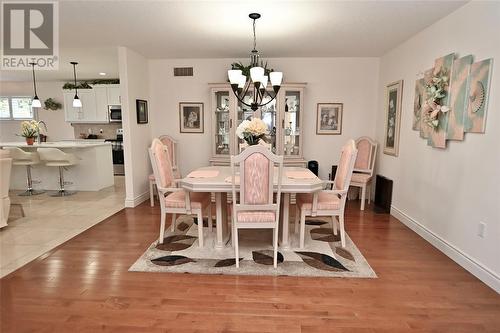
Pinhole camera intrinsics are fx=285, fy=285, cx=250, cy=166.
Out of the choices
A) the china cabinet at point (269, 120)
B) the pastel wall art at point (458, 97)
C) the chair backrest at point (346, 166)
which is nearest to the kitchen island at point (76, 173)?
the china cabinet at point (269, 120)

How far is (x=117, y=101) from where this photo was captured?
7352 millimetres

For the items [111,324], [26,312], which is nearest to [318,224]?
[111,324]

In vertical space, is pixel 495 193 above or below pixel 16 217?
above

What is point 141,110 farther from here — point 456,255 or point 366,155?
point 456,255

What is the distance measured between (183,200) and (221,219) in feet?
1.49

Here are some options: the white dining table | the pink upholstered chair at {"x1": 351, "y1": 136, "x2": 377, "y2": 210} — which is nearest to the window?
the white dining table

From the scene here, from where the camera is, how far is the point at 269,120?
4.93 meters

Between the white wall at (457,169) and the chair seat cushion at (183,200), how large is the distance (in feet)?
8.29

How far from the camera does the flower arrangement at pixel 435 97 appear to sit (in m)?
2.87

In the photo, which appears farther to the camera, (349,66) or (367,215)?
(349,66)

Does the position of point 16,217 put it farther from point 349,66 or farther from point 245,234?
point 349,66

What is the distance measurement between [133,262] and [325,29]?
3.32 metres

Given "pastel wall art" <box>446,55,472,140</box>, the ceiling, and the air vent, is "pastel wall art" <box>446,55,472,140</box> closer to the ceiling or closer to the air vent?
the ceiling

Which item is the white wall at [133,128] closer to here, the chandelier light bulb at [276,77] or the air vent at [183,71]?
the air vent at [183,71]
